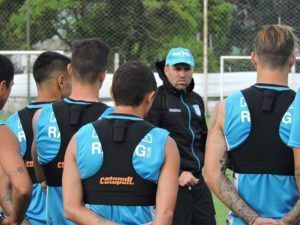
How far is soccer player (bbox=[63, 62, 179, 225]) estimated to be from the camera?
3658mm

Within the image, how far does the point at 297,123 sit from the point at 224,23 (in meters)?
24.6

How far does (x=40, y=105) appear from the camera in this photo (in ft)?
16.6

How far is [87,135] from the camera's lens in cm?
374

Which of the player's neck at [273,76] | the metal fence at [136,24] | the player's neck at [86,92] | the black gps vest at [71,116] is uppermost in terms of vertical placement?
the metal fence at [136,24]

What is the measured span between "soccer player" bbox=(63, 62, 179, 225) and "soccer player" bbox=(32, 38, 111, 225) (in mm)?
685

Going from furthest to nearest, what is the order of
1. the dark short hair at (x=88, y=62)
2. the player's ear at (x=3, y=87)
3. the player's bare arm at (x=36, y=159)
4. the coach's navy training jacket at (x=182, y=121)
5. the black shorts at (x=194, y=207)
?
the coach's navy training jacket at (x=182, y=121) → the black shorts at (x=194, y=207) → the player's bare arm at (x=36, y=159) → the dark short hair at (x=88, y=62) → the player's ear at (x=3, y=87)

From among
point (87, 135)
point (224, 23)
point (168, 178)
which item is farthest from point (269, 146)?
point (224, 23)

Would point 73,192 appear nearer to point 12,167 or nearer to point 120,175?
point 120,175

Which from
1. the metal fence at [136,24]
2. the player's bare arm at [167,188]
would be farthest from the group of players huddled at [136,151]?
the metal fence at [136,24]

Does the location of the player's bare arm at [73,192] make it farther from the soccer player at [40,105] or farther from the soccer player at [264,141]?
the soccer player at [40,105]

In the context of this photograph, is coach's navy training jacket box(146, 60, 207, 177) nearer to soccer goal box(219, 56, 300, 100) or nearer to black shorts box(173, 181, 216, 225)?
black shorts box(173, 181, 216, 225)

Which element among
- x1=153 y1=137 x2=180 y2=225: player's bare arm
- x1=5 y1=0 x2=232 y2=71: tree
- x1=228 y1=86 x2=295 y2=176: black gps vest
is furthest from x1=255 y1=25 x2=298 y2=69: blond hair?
x1=5 y1=0 x2=232 y2=71: tree

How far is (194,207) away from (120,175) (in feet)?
8.97

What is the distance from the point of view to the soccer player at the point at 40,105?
16.3ft
